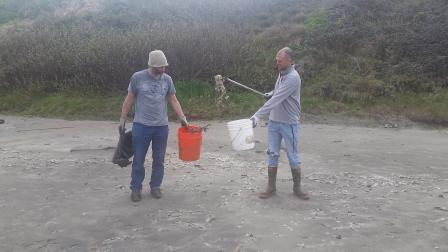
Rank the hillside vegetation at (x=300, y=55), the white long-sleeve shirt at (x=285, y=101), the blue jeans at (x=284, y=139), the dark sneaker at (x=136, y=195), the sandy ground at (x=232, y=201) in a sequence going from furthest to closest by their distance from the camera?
the hillside vegetation at (x=300, y=55)
the dark sneaker at (x=136, y=195)
the blue jeans at (x=284, y=139)
the white long-sleeve shirt at (x=285, y=101)
the sandy ground at (x=232, y=201)

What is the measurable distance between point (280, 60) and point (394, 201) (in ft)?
7.25

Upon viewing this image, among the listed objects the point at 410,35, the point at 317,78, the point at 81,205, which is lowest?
the point at 81,205

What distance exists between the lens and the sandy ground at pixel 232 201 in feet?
18.5

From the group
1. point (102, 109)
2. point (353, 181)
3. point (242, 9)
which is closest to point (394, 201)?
point (353, 181)

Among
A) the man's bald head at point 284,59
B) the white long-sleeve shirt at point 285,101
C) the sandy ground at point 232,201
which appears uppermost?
the man's bald head at point 284,59

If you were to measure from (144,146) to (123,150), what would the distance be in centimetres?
35

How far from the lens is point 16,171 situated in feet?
28.4

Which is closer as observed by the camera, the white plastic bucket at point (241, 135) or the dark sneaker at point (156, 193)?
the white plastic bucket at point (241, 135)

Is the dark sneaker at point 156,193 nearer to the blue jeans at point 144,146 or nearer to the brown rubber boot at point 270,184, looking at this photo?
the blue jeans at point 144,146

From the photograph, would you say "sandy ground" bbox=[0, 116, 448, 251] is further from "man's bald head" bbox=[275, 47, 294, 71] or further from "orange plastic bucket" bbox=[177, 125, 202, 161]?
"man's bald head" bbox=[275, 47, 294, 71]

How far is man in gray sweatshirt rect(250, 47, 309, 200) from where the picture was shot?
6461 mm

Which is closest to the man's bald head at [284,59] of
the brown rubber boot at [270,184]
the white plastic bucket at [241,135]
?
the white plastic bucket at [241,135]

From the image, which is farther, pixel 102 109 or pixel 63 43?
pixel 63 43

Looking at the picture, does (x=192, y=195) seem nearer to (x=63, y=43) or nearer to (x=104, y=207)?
(x=104, y=207)
